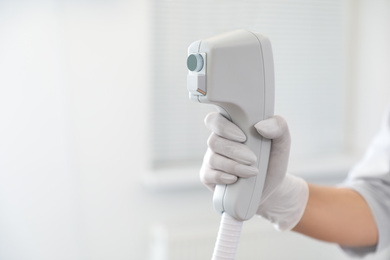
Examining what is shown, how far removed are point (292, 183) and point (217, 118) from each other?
0.32 metres

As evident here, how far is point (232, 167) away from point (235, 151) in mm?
27

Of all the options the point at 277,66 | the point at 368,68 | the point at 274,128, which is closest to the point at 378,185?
the point at 274,128

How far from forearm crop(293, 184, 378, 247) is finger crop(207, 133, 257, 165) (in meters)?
0.38

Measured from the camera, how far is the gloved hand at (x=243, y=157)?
0.82 meters

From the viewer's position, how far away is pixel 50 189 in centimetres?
220

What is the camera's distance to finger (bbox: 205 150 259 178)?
817mm

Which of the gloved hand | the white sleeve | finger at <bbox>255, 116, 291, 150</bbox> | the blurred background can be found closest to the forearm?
the white sleeve

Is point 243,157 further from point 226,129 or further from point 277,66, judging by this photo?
point 277,66

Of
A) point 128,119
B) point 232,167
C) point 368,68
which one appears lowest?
point 128,119

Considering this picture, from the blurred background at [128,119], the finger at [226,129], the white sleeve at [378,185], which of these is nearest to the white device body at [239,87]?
the finger at [226,129]

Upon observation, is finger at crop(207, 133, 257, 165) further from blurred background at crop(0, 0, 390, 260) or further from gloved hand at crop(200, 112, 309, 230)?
blurred background at crop(0, 0, 390, 260)

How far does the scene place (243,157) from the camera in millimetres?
814

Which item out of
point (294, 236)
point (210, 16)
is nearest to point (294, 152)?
point (294, 236)

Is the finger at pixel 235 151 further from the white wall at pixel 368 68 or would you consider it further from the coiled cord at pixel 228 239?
the white wall at pixel 368 68
